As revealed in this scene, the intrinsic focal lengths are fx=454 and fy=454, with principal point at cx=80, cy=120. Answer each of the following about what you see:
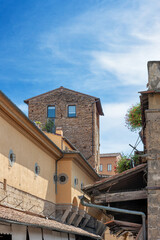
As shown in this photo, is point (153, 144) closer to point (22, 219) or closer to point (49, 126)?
point (22, 219)

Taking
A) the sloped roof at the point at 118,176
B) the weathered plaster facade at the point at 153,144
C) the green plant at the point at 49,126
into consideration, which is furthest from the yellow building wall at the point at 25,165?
the green plant at the point at 49,126

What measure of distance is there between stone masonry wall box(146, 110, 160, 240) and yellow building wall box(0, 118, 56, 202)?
5268mm

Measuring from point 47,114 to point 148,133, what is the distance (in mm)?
24619

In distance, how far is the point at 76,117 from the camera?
35719 mm

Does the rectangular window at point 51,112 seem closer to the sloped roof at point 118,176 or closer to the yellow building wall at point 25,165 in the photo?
the yellow building wall at point 25,165

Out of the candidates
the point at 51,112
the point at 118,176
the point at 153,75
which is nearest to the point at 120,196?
the point at 118,176

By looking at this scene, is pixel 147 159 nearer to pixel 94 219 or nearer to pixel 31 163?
pixel 31 163

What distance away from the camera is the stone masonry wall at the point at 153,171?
1134cm

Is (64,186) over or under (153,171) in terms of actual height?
over

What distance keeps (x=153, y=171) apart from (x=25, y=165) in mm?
6955

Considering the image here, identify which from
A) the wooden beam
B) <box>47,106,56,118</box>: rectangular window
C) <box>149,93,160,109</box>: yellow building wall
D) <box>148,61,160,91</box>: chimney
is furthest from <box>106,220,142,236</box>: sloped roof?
<box>47,106,56,118</box>: rectangular window

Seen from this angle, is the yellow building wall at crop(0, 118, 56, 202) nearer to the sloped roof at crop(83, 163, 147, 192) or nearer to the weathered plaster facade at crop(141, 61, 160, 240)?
the sloped roof at crop(83, 163, 147, 192)

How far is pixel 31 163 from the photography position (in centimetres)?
1827

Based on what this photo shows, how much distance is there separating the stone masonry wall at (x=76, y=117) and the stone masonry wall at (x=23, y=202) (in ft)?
45.1
